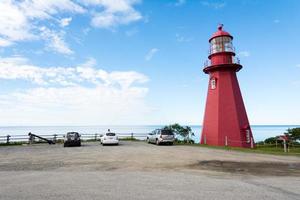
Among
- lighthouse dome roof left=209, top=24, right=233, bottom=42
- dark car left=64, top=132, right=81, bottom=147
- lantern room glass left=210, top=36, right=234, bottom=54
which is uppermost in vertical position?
lighthouse dome roof left=209, top=24, right=233, bottom=42

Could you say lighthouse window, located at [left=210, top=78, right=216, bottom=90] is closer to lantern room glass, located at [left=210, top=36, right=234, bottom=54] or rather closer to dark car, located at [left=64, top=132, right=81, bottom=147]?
lantern room glass, located at [left=210, top=36, right=234, bottom=54]

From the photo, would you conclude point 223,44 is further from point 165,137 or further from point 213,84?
point 165,137

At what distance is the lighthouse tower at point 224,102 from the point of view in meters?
26.3

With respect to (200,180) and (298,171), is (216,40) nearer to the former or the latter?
(298,171)

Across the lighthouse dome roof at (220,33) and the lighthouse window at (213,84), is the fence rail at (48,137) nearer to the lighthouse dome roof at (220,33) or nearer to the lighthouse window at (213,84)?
Result: the lighthouse window at (213,84)

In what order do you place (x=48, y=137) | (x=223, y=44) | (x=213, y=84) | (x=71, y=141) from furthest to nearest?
1. (x=48, y=137)
2. (x=213, y=84)
3. (x=223, y=44)
4. (x=71, y=141)

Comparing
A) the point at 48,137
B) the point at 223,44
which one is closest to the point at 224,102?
the point at 223,44

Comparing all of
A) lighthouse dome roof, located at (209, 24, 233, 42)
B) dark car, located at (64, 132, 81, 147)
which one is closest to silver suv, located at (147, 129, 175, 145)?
dark car, located at (64, 132, 81, 147)

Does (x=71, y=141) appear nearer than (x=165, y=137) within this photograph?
Yes

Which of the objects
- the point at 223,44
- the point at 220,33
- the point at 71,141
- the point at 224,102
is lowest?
the point at 71,141

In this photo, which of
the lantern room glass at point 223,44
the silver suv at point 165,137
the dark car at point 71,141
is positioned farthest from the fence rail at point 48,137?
the lantern room glass at point 223,44

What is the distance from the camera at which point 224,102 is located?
26.9m

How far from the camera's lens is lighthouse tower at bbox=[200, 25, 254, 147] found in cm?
2631

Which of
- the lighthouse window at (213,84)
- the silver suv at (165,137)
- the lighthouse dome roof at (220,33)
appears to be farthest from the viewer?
the lighthouse window at (213,84)
